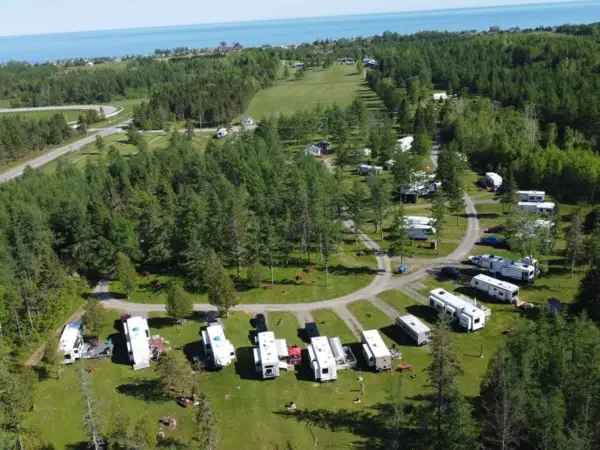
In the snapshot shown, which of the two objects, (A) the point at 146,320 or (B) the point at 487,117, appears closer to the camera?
(A) the point at 146,320

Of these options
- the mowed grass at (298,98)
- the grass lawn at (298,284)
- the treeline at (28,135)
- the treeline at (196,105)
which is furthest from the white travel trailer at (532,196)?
the treeline at (28,135)

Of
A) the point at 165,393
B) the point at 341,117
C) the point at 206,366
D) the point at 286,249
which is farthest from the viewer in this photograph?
the point at 341,117

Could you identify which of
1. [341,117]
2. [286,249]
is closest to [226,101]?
[341,117]

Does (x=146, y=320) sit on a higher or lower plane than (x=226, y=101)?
lower

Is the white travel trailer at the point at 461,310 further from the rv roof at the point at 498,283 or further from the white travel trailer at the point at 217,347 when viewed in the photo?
the white travel trailer at the point at 217,347

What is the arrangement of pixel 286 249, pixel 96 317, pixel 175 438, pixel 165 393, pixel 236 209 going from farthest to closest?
pixel 286 249
pixel 236 209
pixel 96 317
pixel 165 393
pixel 175 438

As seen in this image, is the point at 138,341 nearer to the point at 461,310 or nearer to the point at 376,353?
the point at 376,353

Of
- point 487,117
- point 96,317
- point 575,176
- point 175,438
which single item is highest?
point 487,117

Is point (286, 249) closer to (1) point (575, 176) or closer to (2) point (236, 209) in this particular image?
(2) point (236, 209)

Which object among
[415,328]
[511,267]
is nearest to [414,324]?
[415,328]
